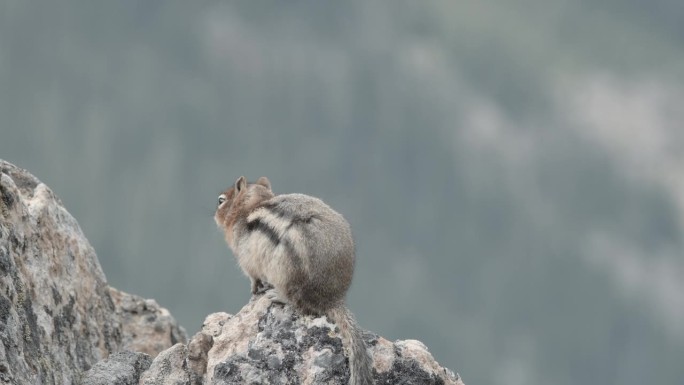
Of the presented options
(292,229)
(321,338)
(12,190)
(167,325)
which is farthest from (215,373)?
Answer: (167,325)

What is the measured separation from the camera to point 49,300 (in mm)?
13492

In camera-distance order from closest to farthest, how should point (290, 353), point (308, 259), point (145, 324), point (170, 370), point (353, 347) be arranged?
point (290, 353) → point (353, 347) → point (170, 370) → point (308, 259) → point (145, 324)

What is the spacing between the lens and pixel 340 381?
40.8 ft

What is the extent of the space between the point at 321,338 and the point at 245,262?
266cm

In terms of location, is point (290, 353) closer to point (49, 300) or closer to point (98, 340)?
point (49, 300)

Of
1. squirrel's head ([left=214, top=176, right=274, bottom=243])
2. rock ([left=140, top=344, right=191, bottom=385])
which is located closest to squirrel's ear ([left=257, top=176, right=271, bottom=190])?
squirrel's head ([left=214, top=176, right=274, bottom=243])

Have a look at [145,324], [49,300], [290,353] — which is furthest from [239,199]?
[290,353]

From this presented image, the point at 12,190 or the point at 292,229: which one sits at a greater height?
the point at 292,229

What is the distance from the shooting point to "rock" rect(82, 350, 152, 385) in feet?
43.8

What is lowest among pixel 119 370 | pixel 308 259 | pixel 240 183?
pixel 119 370

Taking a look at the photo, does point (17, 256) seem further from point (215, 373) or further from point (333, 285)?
point (333, 285)

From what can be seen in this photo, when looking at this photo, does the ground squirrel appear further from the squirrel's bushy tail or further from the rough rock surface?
the rough rock surface

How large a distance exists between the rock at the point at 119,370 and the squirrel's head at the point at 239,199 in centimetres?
297

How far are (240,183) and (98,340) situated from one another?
3426 mm
